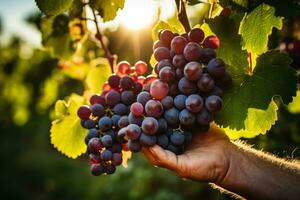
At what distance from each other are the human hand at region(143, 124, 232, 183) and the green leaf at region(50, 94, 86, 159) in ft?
1.86

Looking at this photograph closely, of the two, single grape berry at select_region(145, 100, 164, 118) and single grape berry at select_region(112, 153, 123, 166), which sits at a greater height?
single grape berry at select_region(145, 100, 164, 118)

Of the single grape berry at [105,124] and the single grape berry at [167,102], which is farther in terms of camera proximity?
the single grape berry at [105,124]

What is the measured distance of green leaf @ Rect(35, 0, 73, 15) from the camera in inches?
66.1

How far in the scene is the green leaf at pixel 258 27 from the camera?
1.60 m

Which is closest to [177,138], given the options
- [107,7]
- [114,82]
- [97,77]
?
[114,82]

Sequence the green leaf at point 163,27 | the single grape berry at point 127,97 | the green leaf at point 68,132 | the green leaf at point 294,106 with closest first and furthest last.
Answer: the single grape berry at point 127,97
the green leaf at point 163,27
the green leaf at point 68,132
the green leaf at point 294,106

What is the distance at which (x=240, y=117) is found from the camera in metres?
1.60

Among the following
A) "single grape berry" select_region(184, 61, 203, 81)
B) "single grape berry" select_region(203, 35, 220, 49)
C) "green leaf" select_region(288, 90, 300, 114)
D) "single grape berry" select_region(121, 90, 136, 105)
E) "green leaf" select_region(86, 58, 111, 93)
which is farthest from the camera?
"green leaf" select_region(288, 90, 300, 114)

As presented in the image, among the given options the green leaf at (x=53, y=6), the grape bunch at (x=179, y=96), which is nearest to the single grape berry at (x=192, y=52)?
the grape bunch at (x=179, y=96)

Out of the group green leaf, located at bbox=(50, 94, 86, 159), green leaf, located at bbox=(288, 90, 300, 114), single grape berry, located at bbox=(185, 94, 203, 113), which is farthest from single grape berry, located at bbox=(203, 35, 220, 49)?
green leaf, located at bbox=(288, 90, 300, 114)

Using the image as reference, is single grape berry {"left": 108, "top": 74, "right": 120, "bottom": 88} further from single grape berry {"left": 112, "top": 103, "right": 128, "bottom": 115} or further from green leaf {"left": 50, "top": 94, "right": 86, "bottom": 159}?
green leaf {"left": 50, "top": 94, "right": 86, "bottom": 159}

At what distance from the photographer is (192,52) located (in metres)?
1.46

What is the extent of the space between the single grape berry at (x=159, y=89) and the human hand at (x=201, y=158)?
0.60 ft

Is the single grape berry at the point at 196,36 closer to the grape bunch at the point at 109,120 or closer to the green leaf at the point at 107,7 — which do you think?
the grape bunch at the point at 109,120
